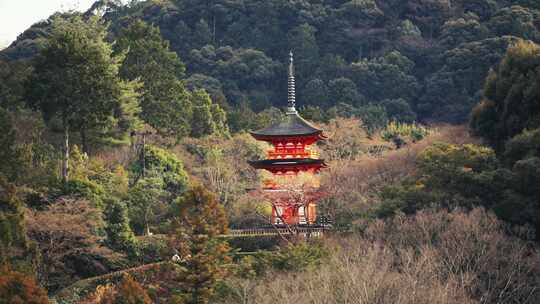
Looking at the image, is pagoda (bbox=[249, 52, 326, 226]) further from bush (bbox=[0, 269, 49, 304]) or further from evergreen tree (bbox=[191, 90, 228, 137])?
bush (bbox=[0, 269, 49, 304])

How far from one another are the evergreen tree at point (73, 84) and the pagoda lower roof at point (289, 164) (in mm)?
6042

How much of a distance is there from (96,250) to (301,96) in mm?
35464

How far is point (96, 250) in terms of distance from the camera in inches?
1335

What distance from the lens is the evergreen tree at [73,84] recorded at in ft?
124

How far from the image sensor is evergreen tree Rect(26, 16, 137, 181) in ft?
124

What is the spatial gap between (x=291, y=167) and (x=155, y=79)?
8189mm

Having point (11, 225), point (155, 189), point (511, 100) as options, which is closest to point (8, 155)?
point (11, 225)

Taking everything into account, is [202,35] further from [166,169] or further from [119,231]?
[119,231]

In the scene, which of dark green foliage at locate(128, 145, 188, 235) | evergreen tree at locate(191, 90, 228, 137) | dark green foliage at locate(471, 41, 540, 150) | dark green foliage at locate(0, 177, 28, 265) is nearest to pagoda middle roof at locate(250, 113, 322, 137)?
dark green foliage at locate(128, 145, 188, 235)

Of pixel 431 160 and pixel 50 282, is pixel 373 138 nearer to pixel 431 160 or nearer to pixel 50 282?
pixel 431 160

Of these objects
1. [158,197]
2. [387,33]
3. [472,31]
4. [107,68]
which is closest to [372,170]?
[158,197]

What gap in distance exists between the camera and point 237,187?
44.1 m

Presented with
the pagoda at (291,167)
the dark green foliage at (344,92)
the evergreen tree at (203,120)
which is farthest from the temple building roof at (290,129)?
the dark green foliage at (344,92)

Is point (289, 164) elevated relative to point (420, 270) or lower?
elevated
